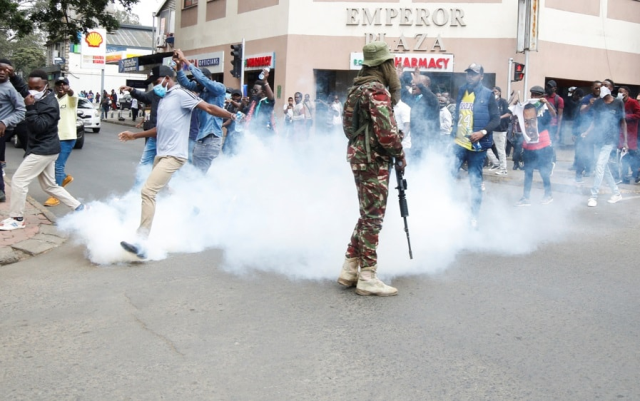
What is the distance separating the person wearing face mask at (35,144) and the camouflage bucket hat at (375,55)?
415 centimetres

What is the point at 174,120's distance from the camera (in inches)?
242

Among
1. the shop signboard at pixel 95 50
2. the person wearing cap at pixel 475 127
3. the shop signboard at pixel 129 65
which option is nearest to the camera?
the person wearing cap at pixel 475 127

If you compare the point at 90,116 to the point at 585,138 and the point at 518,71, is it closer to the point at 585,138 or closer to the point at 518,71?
the point at 518,71

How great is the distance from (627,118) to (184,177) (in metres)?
7.45

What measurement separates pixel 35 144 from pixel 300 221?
3.12 m

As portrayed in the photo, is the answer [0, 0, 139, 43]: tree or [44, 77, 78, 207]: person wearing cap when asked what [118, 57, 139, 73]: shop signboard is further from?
[44, 77, 78, 207]: person wearing cap

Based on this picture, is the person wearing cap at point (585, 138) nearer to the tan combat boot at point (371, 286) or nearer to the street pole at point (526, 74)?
the tan combat boot at point (371, 286)

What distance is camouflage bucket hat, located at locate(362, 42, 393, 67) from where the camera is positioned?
483cm

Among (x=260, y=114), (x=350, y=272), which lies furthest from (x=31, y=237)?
(x=260, y=114)

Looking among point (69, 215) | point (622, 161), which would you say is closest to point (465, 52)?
point (622, 161)

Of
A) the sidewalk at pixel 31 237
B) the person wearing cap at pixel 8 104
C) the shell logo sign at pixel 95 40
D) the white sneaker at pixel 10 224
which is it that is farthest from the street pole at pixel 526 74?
the shell logo sign at pixel 95 40

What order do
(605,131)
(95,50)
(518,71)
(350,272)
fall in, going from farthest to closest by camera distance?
1. (95,50)
2. (518,71)
3. (605,131)
4. (350,272)

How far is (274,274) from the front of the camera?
18.2 feet

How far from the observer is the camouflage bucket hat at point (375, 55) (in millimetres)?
4832
